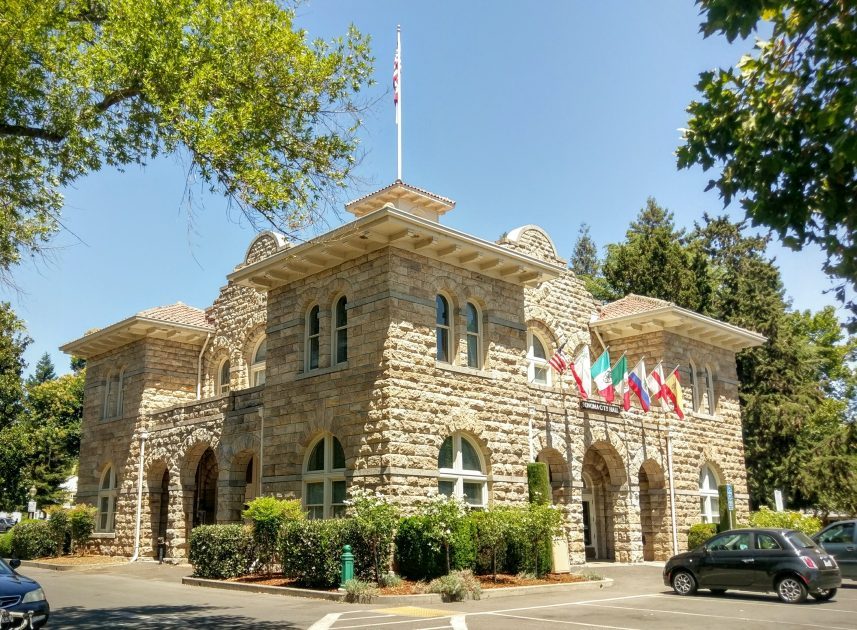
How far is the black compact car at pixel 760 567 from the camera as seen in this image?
49.2 ft

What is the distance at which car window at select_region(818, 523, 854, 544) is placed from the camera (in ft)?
61.6

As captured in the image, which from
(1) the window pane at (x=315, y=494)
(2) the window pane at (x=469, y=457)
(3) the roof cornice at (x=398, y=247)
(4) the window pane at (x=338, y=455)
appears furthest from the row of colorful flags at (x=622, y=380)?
(1) the window pane at (x=315, y=494)

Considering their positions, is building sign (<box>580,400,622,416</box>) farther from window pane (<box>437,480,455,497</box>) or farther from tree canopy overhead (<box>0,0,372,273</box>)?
tree canopy overhead (<box>0,0,372,273</box>)

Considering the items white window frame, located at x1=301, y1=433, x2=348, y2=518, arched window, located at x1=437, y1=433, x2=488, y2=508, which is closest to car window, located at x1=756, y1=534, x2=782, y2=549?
arched window, located at x1=437, y1=433, x2=488, y2=508

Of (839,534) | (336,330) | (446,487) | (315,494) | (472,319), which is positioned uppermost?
(472,319)

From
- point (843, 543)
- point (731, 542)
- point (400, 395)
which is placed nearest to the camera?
point (731, 542)

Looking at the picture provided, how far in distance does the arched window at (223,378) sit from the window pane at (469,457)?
10966 mm

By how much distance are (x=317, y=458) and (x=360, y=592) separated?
5.52 meters

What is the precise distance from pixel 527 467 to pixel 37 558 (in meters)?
17.6

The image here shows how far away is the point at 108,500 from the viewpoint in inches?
1109

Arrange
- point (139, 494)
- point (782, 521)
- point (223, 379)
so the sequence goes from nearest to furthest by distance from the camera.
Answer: point (782, 521), point (139, 494), point (223, 379)

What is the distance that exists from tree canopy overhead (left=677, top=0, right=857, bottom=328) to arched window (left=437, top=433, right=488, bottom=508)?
12.6 meters

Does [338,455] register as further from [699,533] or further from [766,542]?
[699,533]

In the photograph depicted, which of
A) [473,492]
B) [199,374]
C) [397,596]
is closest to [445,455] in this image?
[473,492]
